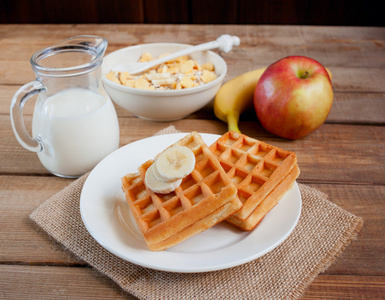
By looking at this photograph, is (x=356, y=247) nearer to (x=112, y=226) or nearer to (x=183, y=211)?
(x=183, y=211)

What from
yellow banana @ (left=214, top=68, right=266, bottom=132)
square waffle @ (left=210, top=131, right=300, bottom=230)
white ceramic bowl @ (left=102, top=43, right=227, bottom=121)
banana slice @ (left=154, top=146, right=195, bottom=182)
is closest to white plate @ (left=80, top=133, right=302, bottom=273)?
square waffle @ (left=210, top=131, right=300, bottom=230)

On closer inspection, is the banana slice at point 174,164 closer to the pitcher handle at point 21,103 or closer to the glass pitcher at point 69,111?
the glass pitcher at point 69,111

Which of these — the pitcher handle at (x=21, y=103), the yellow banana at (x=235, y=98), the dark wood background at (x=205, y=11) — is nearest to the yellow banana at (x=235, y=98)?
the yellow banana at (x=235, y=98)

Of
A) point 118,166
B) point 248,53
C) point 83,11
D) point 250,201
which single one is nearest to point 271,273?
point 250,201

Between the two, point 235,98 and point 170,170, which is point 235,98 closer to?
point 235,98

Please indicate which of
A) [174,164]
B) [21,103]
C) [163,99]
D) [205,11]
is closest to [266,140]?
[163,99]

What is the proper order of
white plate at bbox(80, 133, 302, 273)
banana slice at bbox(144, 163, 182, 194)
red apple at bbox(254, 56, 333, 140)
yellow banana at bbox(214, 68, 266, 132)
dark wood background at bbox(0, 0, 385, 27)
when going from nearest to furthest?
white plate at bbox(80, 133, 302, 273), banana slice at bbox(144, 163, 182, 194), red apple at bbox(254, 56, 333, 140), yellow banana at bbox(214, 68, 266, 132), dark wood background at bbox(0, 0, 385, 27)

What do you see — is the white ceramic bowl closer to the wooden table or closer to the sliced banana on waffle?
the wooden table
